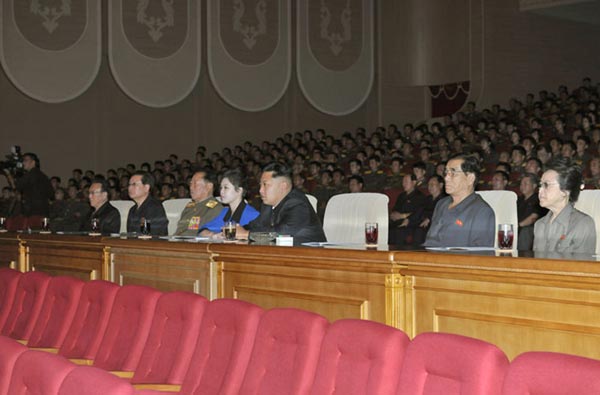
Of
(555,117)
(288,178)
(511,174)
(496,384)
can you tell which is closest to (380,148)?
(555,117)

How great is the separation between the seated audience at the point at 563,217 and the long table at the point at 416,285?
0.77 meters

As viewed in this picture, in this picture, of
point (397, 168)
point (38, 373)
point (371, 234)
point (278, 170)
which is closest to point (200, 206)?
point (278, 170)

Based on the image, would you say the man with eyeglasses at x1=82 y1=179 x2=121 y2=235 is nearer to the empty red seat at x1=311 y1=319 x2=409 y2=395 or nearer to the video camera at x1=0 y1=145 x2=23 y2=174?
the video camera at x1=0 y1=145 x2=23 y2=174

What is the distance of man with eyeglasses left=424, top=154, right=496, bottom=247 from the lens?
4215 mm

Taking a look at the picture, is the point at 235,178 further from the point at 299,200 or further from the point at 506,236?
the point at 506,236

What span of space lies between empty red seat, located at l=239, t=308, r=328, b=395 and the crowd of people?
1817mm

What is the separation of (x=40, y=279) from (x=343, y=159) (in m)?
8.88

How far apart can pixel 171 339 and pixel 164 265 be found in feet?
4.72

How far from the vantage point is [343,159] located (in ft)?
41.5

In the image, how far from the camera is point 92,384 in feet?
5.48

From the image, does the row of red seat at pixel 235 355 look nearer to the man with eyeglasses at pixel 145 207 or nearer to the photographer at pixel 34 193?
the man with eyeglasses at pixel 145 207

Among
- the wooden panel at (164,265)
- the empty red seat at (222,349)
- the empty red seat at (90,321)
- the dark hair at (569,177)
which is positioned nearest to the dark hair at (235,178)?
the wooden panel at (164,265)

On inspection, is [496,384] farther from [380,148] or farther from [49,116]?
[49,116]

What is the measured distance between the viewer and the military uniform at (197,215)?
18.8ft
